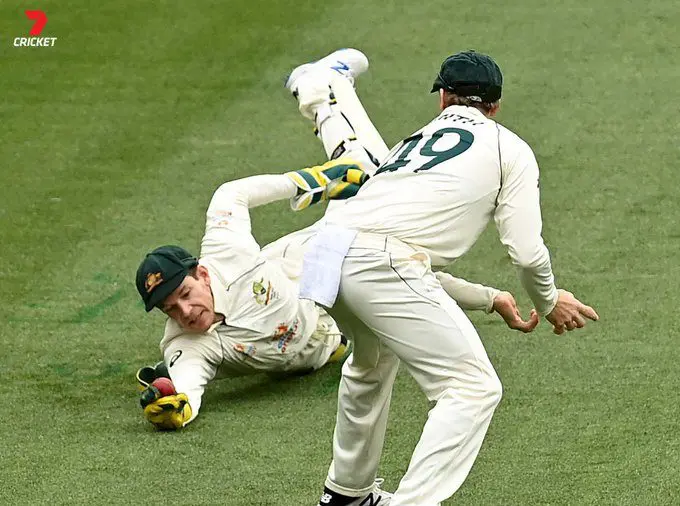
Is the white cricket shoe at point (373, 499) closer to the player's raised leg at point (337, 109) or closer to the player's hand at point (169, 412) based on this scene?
the player's hand at point (169, 412)

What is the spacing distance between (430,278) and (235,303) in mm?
1605

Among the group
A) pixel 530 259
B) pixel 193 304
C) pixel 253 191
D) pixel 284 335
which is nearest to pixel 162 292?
pixel 193 304

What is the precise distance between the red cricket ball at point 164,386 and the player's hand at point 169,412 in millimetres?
26

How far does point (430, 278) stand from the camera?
4418 mm

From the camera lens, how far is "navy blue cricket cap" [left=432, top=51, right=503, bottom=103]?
4.63 metres

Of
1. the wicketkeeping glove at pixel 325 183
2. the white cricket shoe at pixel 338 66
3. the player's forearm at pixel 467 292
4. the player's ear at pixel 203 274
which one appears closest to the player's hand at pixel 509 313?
the player's forearm at pixel 467 292

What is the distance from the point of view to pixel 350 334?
468cm

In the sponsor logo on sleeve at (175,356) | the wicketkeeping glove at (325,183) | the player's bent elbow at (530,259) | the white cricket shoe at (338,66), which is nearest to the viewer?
the player's bent elbow at (530,259)

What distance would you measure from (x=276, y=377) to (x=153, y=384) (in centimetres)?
79

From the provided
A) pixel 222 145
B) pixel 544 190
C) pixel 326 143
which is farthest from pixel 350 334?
pixel 222 145

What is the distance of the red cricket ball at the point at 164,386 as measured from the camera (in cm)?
547

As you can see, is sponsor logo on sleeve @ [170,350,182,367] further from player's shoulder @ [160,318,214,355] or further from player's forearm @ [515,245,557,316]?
player's forearm @ [515,245,557,316]

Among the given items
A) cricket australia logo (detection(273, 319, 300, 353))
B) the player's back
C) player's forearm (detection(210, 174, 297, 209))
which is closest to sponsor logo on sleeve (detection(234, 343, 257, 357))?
cricket australia logo (detection(273, 319, 300, 353))

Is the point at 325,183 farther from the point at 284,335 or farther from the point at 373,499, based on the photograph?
the point at 373,499
